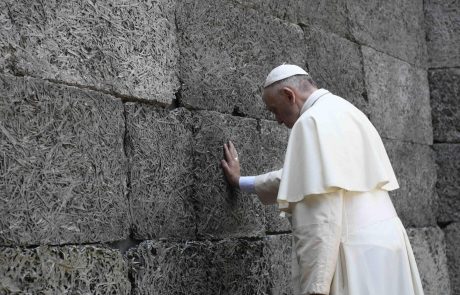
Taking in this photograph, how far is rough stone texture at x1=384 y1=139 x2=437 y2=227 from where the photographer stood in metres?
6.23

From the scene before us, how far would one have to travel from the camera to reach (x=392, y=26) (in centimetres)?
650

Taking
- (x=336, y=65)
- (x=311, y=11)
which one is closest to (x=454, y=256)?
(x=336, y=65)

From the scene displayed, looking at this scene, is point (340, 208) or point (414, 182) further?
point (414, 182)

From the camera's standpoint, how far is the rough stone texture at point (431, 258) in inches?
245

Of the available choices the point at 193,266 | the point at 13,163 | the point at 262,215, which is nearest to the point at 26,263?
the point at 13,163

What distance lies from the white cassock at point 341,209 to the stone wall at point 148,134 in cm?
62

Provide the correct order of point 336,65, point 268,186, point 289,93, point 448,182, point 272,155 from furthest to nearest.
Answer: point 448,182
point 336,65
point 272,155
point 268,186
point 289,93

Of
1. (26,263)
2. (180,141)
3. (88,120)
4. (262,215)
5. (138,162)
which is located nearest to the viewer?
(26,263)

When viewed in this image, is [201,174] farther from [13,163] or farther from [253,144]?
[13,163]

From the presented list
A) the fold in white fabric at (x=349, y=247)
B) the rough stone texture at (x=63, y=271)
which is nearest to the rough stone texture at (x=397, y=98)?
the fold in white fabric at (x=349, y=247)

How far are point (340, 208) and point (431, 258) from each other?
3034 millimetres

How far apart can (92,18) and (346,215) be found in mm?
1391

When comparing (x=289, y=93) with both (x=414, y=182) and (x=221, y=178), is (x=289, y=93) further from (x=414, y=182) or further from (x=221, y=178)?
(x=414, y=182)

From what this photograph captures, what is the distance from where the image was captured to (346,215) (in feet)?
12.2
